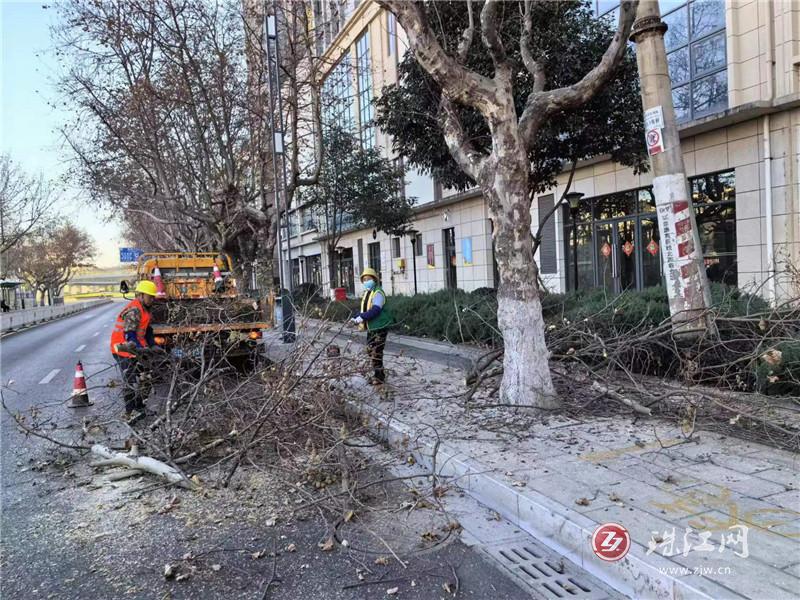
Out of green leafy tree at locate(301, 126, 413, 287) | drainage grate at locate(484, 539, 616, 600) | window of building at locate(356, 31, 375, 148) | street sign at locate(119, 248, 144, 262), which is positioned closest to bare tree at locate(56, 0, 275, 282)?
green leafy tree at locate(301, 126, 413, 287)

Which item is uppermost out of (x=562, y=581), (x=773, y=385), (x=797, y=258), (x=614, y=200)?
(x=614, y=200)

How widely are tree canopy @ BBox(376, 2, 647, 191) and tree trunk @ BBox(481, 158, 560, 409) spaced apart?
3.48 m

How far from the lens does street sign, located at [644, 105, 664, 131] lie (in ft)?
23.0

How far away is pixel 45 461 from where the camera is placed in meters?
5.72

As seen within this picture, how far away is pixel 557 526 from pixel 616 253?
42.9 ft

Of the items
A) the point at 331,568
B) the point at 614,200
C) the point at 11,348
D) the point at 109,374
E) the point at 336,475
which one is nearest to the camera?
the point at 331,568

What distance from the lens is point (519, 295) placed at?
237 inches

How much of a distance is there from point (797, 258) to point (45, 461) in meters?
12.1

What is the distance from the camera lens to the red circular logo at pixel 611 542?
3.16 metres

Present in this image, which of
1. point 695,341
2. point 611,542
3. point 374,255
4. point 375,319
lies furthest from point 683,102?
point 374,255

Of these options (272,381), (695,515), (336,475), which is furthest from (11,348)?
(695,515)

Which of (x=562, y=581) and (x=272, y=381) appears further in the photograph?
(x=272, y=381)

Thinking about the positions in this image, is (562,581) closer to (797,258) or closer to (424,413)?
(424,413)
